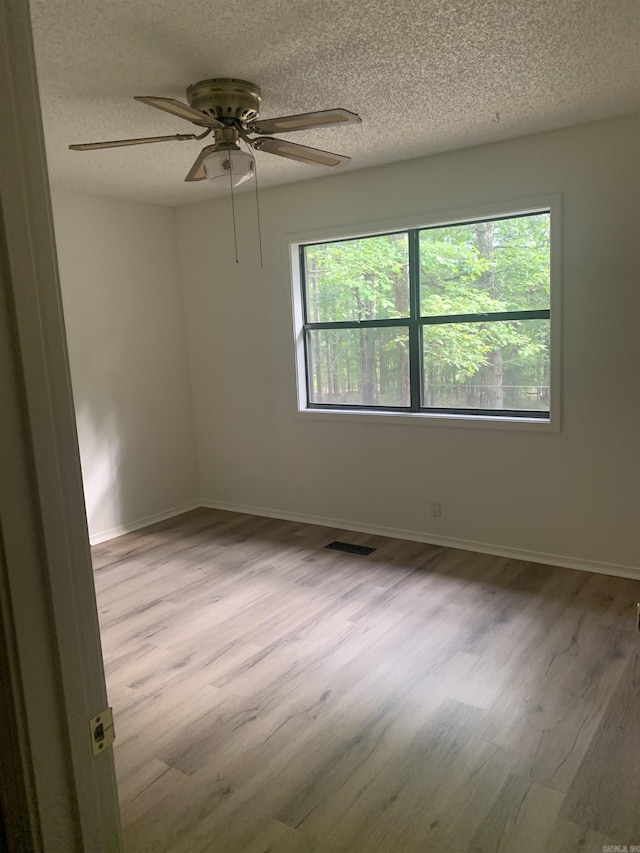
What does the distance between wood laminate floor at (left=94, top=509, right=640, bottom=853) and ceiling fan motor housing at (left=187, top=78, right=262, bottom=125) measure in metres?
2.45

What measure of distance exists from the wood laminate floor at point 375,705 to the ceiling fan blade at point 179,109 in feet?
7.59

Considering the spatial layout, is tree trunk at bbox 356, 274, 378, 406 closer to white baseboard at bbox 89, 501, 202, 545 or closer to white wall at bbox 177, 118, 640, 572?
white wall at bbox 177, 118, 640, 572

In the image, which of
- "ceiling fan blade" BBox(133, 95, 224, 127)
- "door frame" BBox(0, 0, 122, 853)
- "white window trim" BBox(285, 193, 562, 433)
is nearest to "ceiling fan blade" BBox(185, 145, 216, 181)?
"ceiling fan blade" BBox(133, 95, 224, 127)

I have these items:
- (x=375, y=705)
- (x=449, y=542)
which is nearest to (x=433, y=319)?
(x=449, y=542)

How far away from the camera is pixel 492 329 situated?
13.0 feet

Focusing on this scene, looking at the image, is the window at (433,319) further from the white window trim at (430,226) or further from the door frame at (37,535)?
the door frame at (37,535)

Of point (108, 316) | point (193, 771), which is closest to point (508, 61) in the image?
point (193, 771)

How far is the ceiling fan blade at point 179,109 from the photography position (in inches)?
83.6

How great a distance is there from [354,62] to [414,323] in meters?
1.98

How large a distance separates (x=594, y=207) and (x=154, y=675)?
334cm

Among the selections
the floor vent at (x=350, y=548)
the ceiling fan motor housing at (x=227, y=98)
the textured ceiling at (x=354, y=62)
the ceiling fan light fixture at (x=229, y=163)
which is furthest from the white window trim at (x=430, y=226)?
the ceiling fan light fixture at (x=229, y=163)

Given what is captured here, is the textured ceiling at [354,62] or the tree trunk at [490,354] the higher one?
the textured ceiling at [354,62]

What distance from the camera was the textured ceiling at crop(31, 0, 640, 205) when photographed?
2090 mm

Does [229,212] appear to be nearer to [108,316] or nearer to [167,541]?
[108,316]
